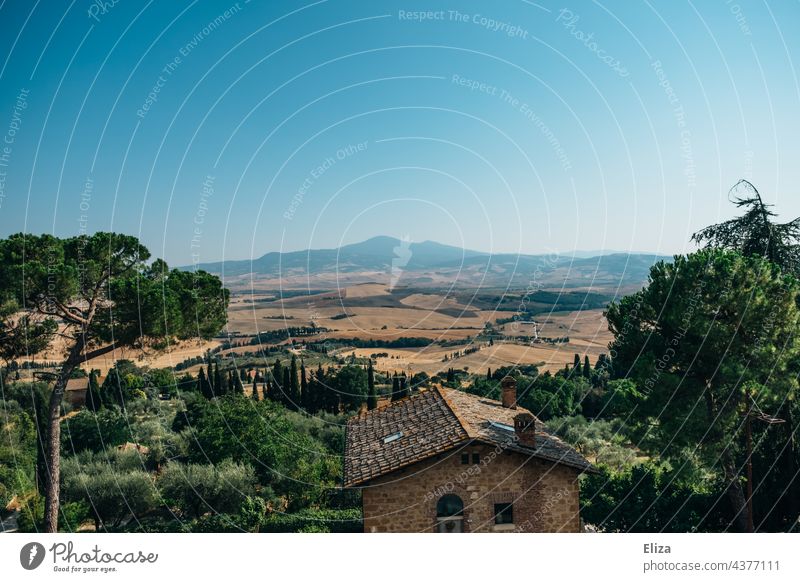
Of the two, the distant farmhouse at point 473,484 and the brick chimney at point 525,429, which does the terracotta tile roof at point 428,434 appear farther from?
the brick chimney at point 525,429

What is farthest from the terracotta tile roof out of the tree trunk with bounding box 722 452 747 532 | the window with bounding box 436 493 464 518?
the tree trunk with bounding box 722 452 747 532

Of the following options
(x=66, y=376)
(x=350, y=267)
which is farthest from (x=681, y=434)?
(x=350, y=267)

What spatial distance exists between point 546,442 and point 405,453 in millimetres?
3300

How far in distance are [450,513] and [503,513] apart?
1.16 m

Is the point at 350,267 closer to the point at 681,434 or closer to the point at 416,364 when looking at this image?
the point at 416,364

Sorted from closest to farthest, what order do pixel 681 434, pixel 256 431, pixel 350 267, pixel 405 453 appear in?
pixel 405 453 < pixel 681 434 < pixel 256 431 < pixel 350 267

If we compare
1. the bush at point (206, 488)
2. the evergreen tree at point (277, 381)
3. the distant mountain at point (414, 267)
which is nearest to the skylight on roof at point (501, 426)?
the bush at point (206, 488)

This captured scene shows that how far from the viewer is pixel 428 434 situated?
13680mm

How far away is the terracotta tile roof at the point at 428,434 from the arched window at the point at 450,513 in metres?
1.12

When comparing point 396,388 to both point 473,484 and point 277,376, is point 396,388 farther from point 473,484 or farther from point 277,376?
point 473,484

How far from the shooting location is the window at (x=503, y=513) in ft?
41.0

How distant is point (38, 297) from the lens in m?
14.9

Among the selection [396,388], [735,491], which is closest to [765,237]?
[735,491]

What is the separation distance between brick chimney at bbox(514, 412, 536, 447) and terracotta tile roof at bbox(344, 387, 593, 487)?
15 cm
